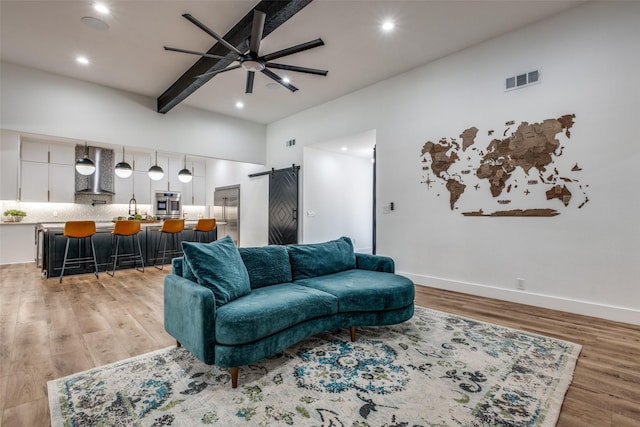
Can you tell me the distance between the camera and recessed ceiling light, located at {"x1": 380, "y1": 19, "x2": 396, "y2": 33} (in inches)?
144

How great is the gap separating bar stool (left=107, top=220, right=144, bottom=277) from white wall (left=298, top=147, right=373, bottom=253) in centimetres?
328

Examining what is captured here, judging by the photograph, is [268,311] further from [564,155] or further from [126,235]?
[126,235]

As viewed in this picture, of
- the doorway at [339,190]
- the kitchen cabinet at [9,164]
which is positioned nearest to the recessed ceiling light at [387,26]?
the doorway at [339,190]

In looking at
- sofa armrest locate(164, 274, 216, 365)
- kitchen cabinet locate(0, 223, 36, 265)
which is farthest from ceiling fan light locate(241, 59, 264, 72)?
kitchen cabinet locate(0, 223, 36, 265)

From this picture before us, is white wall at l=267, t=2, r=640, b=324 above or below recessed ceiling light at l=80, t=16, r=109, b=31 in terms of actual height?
below

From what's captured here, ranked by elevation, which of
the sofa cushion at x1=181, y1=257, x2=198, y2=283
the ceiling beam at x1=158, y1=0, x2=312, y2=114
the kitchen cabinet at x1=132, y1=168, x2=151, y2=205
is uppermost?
the ceiling beam at x1=158, y1=0, x2=312, y2=114

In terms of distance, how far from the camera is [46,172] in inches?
283

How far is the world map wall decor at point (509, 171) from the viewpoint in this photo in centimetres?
348

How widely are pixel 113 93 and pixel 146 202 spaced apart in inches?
161

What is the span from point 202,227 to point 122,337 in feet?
13.3

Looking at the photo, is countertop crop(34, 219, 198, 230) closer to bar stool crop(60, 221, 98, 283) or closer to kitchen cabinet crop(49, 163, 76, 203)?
bar stool crop(60, 221, 98, 283)

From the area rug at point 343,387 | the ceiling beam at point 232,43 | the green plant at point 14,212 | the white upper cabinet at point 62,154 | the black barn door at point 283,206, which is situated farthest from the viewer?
the white upper cabinet at point 62,154

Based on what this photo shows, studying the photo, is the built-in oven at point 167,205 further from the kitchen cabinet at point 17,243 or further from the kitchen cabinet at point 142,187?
the kitchen cabinet at point 17,243

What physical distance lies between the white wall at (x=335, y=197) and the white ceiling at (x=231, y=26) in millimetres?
2051
